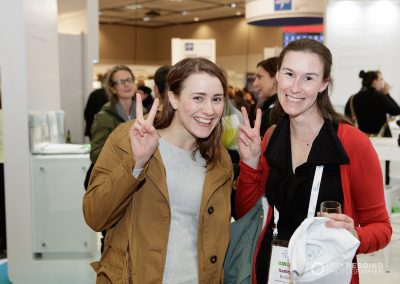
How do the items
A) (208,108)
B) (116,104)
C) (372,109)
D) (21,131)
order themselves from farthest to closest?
(372,109) → (116,104) → (21,131) → (208,108)

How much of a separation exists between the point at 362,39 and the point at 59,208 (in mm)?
5647

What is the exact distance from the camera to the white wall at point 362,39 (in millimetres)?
7613

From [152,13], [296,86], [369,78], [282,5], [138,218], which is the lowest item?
[138,218]

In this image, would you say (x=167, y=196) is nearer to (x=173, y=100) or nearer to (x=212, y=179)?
(x=212, y=179)

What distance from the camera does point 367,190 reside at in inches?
65.2

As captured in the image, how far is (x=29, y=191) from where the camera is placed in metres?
3.87

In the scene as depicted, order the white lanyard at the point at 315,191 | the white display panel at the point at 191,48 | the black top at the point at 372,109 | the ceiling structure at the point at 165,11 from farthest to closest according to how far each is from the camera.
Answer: the ceiling structure at the point at 165,11 → the white display panel at the point at 191,48 → the black top at the point at 372,109 → the white lanyard at the point at 315,191

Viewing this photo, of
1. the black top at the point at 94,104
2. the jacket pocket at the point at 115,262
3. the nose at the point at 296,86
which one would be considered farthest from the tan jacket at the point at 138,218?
the black top at the point at 94,104

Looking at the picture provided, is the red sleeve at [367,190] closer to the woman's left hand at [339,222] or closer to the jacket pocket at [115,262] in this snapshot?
the woman's left hand at [339,222]

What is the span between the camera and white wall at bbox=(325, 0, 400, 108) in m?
7.61

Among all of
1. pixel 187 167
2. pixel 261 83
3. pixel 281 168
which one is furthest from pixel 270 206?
pixel 261 83

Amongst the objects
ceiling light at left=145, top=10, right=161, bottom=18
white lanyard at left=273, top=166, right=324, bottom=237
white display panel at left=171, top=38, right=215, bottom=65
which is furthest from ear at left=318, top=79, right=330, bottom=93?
ceiling light at left=145, top=10, right=161, bottom=18

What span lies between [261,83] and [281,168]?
7.47ft

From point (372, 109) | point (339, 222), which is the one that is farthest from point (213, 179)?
point (372, 109)
